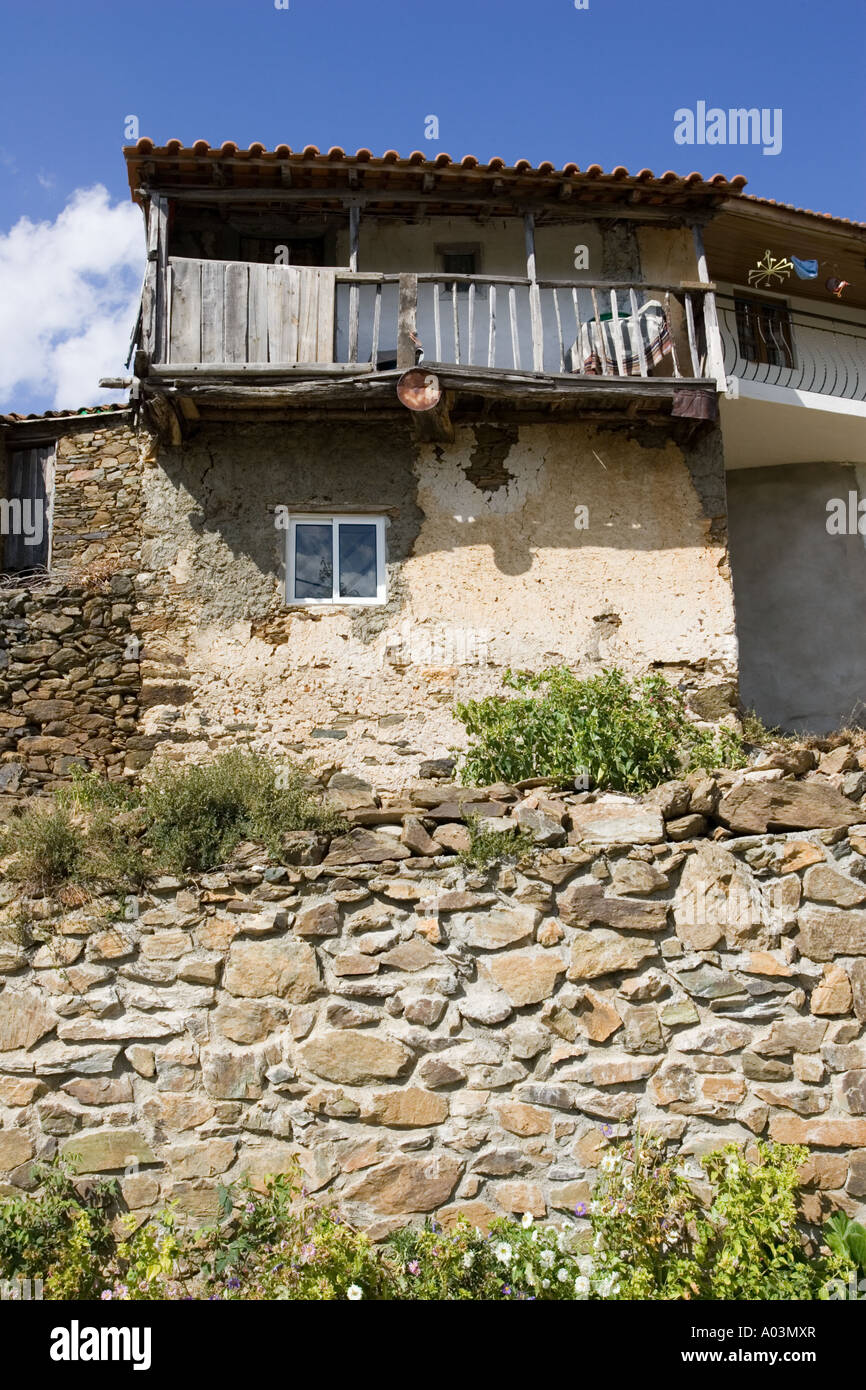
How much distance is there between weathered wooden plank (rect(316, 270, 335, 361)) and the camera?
30.1 feet

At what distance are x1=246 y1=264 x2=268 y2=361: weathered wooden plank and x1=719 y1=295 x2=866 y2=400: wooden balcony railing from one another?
5.26m

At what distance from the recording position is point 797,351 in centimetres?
1177

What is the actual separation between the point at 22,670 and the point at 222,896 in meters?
5.24

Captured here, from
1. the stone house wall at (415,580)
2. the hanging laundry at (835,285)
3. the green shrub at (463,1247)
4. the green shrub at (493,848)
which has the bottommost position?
the green shrub at (463,1247)

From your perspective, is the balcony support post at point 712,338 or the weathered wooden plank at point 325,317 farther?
the balcony support post at point 712,338

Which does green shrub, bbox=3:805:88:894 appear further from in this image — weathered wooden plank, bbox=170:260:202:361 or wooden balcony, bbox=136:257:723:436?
weathered wooden plank, bbox=170:260:202:361

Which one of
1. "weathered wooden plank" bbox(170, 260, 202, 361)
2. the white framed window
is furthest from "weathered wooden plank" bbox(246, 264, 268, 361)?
the white framed window

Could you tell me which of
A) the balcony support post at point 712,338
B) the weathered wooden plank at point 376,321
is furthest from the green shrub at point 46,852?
the balcony support post at point 712,338

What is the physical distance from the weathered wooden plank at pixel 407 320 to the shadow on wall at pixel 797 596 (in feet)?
15.5

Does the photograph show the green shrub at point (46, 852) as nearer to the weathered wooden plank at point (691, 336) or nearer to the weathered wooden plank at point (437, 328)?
the weathered wooden plank at point (437, 328)

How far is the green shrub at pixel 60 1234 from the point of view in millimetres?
4398

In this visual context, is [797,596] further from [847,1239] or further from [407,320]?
[847,1239]
